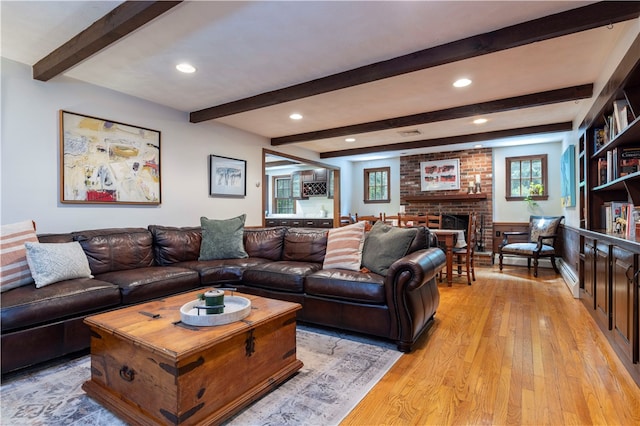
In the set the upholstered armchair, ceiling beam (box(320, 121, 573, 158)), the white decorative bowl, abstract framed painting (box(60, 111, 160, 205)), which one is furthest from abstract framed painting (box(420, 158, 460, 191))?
the white decorative bowl

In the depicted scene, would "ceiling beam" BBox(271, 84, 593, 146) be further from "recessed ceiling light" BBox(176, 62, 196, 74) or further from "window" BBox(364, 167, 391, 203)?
"window" BBox(364, 167, 391, 203)

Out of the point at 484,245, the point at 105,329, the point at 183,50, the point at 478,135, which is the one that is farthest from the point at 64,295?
the point at 484,245

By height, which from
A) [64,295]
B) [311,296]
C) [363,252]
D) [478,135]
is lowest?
[311,296]

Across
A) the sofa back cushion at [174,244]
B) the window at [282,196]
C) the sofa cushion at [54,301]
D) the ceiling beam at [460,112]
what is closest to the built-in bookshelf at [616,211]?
the ceiling beam at [460,112]

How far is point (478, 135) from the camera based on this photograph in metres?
5.38

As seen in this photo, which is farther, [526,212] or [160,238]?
[526,212]

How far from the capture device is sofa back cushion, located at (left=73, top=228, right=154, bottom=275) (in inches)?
116

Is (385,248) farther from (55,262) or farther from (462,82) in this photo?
(55,262)

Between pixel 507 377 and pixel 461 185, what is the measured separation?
5348mm

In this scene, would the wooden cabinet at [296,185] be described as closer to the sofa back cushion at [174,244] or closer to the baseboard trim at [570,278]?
the sofa back cushion at [174,244]

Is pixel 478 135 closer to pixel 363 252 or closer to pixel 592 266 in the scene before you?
pixel 592 266

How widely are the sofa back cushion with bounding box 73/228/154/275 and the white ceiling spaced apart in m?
1.53

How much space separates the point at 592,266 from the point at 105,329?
3880 millimetres

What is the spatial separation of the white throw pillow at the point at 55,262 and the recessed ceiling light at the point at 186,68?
180 centimetres
